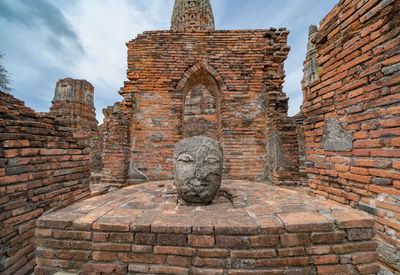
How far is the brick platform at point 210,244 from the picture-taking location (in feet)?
5.08

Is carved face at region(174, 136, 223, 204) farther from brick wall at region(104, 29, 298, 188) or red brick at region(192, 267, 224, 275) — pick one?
brick wall at region(104, 29, 298, 188)

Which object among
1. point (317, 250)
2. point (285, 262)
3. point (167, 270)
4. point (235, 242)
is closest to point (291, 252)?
point (285, 262)

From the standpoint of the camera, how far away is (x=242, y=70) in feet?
16.5

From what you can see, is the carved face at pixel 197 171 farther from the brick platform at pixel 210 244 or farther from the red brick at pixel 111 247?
the red brick at pixel 111 247

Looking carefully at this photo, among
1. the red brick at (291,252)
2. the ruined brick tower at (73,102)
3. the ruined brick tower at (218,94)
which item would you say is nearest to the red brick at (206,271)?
the red brick at (291,252)

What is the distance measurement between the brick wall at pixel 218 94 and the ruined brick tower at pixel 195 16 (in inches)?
226

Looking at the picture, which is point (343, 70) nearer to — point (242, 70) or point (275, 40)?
point (242, 70)

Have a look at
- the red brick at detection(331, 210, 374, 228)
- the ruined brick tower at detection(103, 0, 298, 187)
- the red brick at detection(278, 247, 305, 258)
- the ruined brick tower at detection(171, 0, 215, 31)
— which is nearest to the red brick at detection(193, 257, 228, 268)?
the red brick at detection(278, 247, 305, 258)

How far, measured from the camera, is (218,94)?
17.4 ft

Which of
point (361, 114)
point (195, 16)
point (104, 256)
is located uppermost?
point (195, 16)

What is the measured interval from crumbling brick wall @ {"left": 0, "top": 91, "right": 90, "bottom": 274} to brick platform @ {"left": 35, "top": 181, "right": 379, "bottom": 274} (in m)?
0.43

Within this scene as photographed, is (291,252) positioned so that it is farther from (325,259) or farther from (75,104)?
(75,104)

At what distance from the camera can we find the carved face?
2166 mm

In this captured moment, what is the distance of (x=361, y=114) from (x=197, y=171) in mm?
2200
